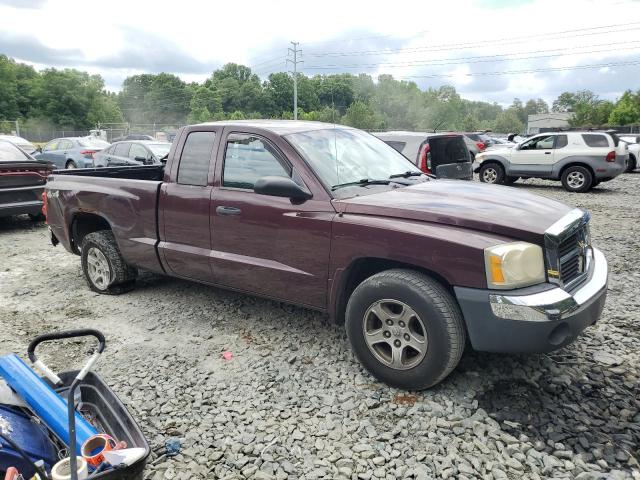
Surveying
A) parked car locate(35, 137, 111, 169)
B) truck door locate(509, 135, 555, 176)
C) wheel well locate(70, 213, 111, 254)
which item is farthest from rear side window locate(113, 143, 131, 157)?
truck door locate(509, 135, 555, 176)

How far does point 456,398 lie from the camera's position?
3.22m

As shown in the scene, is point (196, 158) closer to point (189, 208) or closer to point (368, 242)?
point (189, 208)

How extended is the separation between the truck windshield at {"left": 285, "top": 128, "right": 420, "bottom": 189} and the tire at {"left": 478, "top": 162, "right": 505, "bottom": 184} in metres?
11.6

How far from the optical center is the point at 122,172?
6031mm

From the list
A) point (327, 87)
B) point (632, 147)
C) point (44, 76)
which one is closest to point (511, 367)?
point (632, 147)

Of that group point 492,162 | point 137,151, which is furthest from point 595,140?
point 137,151

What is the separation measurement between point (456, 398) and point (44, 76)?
8808 centimetres

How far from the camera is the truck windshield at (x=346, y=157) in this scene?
12.5 feet

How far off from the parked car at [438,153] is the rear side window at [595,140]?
21.4 ft

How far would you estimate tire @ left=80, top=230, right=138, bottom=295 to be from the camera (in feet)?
16.9

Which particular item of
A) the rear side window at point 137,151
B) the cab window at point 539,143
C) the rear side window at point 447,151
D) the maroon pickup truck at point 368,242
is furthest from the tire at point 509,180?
the maroon pickup truck at point 368,242

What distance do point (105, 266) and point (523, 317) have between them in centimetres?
421

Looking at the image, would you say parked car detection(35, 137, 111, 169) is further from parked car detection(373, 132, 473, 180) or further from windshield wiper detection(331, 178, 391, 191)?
windshield wiper detection(331, 178, 391, 191)

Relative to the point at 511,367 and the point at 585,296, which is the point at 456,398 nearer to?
the point at 511,367
